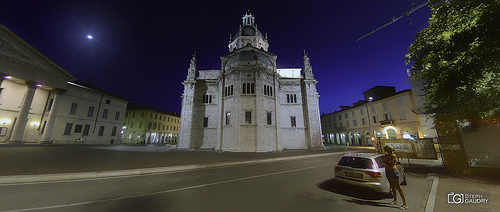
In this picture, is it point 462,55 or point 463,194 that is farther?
point 462,55

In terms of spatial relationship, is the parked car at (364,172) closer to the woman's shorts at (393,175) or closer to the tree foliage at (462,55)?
the woman's shorts at (393,175)

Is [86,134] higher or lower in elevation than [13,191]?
higher

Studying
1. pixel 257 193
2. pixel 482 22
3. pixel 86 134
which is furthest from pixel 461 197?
pixel 86 134

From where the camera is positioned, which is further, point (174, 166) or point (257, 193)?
point (174, 166)

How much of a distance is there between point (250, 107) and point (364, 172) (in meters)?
Result: 18.2

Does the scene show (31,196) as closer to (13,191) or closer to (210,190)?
(13,191)

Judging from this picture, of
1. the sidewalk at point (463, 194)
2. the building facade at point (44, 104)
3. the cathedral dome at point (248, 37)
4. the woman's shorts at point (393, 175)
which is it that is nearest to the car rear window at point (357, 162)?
the woman's shorts at point (393, 175)

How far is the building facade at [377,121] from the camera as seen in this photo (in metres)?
30.4

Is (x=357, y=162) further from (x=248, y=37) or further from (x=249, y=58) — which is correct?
(x=248, y=37)

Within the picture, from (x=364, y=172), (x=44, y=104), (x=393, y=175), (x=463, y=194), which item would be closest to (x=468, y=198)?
(x=463, y=194)

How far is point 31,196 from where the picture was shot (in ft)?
16.8

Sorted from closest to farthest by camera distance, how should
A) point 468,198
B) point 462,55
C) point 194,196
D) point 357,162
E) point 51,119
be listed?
1. point 468,198
2. point 194,196
3. point 357,162
4. point 462,55
5. point 51,119

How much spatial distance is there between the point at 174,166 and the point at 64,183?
15.2ft

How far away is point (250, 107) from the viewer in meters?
23.1
